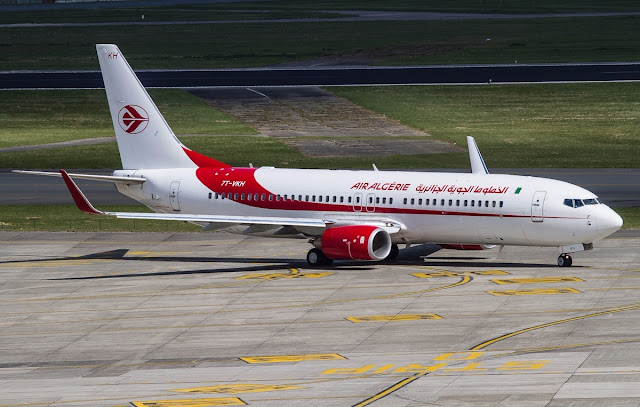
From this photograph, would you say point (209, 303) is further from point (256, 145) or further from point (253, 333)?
point (256, 145)

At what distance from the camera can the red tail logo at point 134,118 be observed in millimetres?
61625

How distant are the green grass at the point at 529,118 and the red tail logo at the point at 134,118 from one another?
104 feet

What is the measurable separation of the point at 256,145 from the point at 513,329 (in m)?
56.7

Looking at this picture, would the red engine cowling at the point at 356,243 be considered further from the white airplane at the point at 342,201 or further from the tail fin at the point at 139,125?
the tail fin at the point at 139,125

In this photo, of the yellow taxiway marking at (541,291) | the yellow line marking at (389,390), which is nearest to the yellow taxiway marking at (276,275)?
the yellow taxiway marking at (541,291)

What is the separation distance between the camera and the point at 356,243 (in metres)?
54.5

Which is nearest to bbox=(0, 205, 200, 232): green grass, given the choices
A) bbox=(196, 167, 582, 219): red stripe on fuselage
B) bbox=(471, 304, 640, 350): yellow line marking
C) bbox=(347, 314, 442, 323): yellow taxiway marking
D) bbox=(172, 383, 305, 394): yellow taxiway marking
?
bbox=(196, 167, 582, 219): red stripe on fuselage

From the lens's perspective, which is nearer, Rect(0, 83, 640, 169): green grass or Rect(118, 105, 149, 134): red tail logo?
Rect(118, 105, 149, 134): red tail logo

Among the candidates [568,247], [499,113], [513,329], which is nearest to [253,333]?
[513,329]

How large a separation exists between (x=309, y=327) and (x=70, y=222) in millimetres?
29396

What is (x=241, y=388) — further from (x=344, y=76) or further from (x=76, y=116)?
(x=344, y=76)

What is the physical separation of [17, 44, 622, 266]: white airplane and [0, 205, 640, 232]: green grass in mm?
7854

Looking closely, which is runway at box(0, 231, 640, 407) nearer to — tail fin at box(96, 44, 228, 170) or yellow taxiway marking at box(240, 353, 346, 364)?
yellow taxiway marking at box(240, 353, 346, 364)

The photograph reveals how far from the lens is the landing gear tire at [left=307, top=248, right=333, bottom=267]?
56.7m
